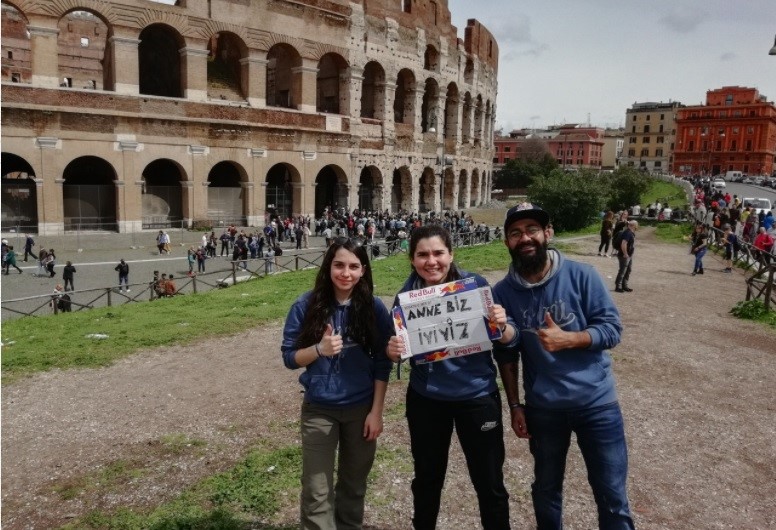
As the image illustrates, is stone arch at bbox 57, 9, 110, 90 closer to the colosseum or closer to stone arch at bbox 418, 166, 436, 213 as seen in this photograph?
the colosseum

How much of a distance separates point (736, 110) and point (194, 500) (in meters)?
94.1

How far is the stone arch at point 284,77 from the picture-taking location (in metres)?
28.1

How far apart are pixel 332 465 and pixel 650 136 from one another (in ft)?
345

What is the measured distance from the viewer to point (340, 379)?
318 centimetres

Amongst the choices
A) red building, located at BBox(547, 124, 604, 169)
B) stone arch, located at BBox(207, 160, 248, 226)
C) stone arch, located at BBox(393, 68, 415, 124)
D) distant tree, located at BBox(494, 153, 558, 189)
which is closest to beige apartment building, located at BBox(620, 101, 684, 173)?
red building, located at BBox(547, 124, 604, 169)

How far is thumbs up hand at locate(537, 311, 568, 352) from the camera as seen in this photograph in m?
2.90

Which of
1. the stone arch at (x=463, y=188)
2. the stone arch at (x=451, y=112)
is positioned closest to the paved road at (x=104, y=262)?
the stone arch at (x=451, y=112)

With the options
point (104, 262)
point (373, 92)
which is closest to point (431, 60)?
point (373, 92)

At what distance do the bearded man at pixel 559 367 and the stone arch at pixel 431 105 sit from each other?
109ft

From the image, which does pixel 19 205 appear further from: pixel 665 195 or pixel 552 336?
pixel 665 195

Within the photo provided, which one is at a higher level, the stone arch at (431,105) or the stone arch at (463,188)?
the stone arch at (431,105)

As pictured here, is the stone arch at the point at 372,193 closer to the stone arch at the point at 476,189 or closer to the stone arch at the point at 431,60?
the stone arch at the point at 431,60

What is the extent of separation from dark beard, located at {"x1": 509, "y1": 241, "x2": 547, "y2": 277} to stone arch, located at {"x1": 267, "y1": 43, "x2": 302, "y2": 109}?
26.7 meters

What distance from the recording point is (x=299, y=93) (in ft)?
92.4
